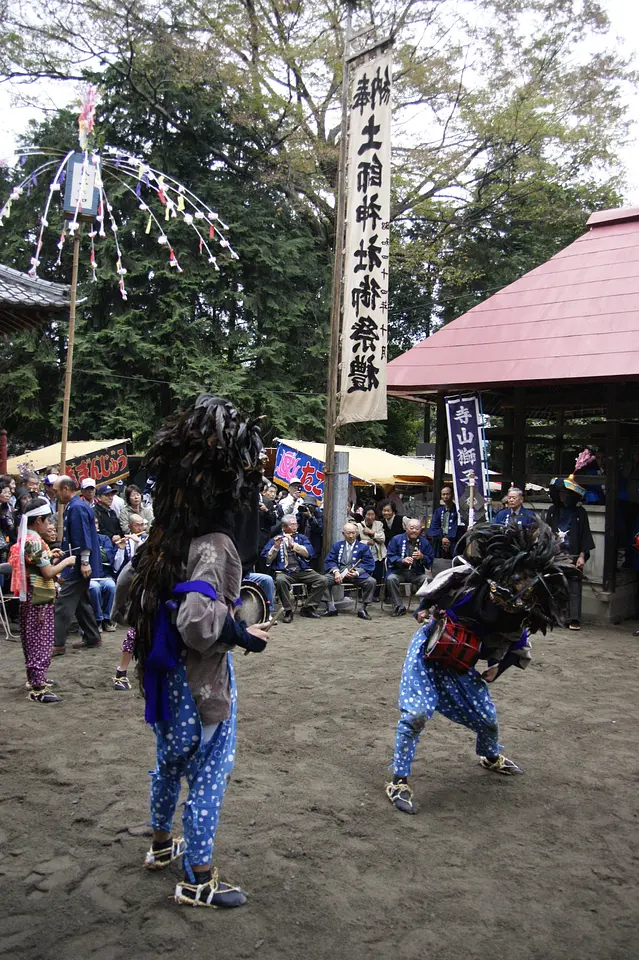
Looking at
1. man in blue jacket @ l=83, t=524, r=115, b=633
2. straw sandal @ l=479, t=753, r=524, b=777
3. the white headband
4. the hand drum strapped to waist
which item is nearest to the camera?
the hand drum strapped to waist

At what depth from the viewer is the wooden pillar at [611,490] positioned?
33.2 feet

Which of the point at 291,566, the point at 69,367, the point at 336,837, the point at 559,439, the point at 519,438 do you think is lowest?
the point at 336,837

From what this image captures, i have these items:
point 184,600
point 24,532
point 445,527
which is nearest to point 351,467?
point 445,527

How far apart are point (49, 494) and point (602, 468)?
26.9 ft

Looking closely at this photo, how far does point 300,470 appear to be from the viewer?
1432cm

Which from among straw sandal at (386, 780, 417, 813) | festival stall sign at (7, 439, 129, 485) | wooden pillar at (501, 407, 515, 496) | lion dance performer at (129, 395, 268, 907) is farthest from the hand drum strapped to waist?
festival stall sign at (7, 439, 129, 485)

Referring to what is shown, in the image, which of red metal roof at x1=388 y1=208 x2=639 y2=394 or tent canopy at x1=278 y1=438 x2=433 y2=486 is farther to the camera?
tent canopy at x1=278 y1=438 x2=433 y2=486

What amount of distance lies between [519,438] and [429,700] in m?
7.56

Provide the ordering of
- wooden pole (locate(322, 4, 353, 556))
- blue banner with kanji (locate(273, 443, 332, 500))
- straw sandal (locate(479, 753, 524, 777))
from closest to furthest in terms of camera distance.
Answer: straw sandal (locate(479, 753, 524, 777))
wooden pole (locate(322, 4, 353, 556))
blue banner with kanji (locate(273, 443, 332, 500))

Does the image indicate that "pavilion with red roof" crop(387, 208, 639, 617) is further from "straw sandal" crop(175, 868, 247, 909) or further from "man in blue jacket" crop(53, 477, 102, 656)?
"straw sandal" crop(175, 868, 247, 909)

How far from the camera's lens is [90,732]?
527 cm

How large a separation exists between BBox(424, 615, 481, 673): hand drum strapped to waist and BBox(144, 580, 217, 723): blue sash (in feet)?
5.51

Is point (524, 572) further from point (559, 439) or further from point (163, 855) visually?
point (559, 439)

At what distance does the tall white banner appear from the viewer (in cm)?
1069
